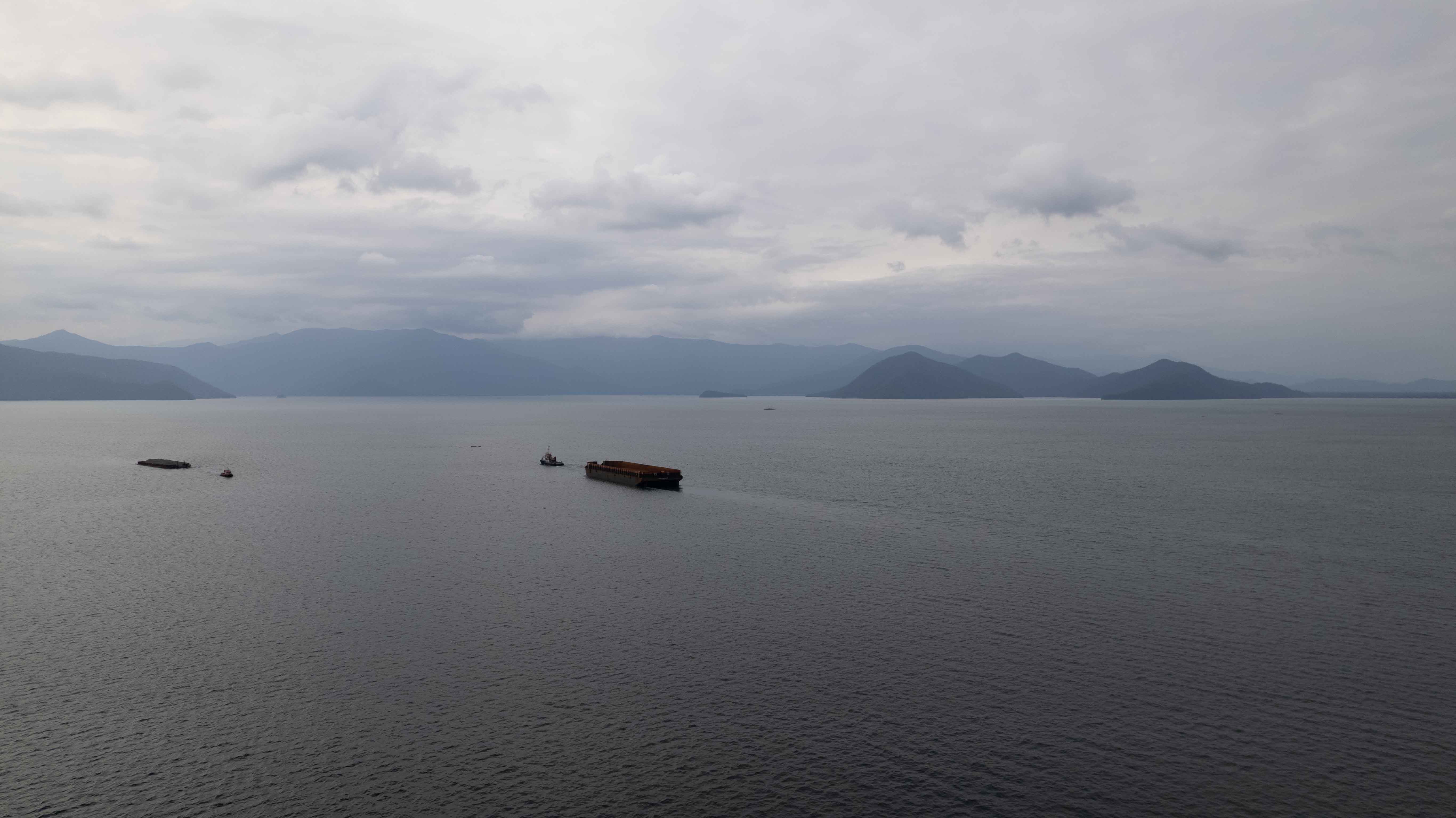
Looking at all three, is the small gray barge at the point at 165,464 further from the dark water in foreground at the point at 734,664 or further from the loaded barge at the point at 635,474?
the loaded barge at the point at 635,474

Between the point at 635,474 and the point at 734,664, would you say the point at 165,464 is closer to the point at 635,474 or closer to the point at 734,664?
the point at 635,474

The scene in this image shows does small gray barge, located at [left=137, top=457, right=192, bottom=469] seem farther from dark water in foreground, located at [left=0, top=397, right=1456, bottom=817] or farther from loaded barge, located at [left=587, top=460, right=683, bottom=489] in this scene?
loaded barge, located at [left=587, top=460, right=683, bottom=489]

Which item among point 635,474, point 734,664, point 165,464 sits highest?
point 165,464

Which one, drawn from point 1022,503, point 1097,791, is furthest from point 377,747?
point 1022,503

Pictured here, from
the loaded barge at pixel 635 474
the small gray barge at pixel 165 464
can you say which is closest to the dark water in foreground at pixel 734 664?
the loaded barge at pixel 635 474

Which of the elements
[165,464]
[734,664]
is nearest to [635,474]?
[734,664]
